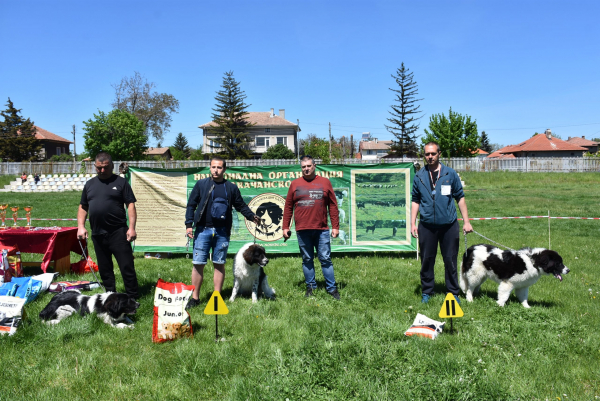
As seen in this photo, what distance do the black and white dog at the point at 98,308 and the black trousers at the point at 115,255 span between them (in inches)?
19.2

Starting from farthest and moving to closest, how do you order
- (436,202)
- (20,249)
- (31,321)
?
(20,249) < (436,202) < (31,321)

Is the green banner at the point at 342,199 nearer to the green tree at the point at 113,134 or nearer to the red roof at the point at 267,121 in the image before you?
the green tree at the point at 113,134

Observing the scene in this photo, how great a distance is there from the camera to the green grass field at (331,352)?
324 centimetres

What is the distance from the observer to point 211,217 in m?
5.24

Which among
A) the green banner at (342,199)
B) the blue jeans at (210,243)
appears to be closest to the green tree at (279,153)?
the green banner at (342,199)

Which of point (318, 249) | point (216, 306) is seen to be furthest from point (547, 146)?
point (216, 306)

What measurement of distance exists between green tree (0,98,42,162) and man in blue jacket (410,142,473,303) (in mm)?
62542

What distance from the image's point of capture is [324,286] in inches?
249

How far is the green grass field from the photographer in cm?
324

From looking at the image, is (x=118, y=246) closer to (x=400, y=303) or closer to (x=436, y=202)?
(x=400, y=303)

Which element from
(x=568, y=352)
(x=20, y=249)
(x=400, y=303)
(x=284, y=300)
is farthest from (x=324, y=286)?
(x=20, y=249)

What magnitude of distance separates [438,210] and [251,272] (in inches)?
103

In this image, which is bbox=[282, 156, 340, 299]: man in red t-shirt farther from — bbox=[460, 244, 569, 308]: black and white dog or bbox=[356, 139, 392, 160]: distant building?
bbox=[356, 139, 392, 160]: distant building

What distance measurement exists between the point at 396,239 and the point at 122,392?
20.7 feet
